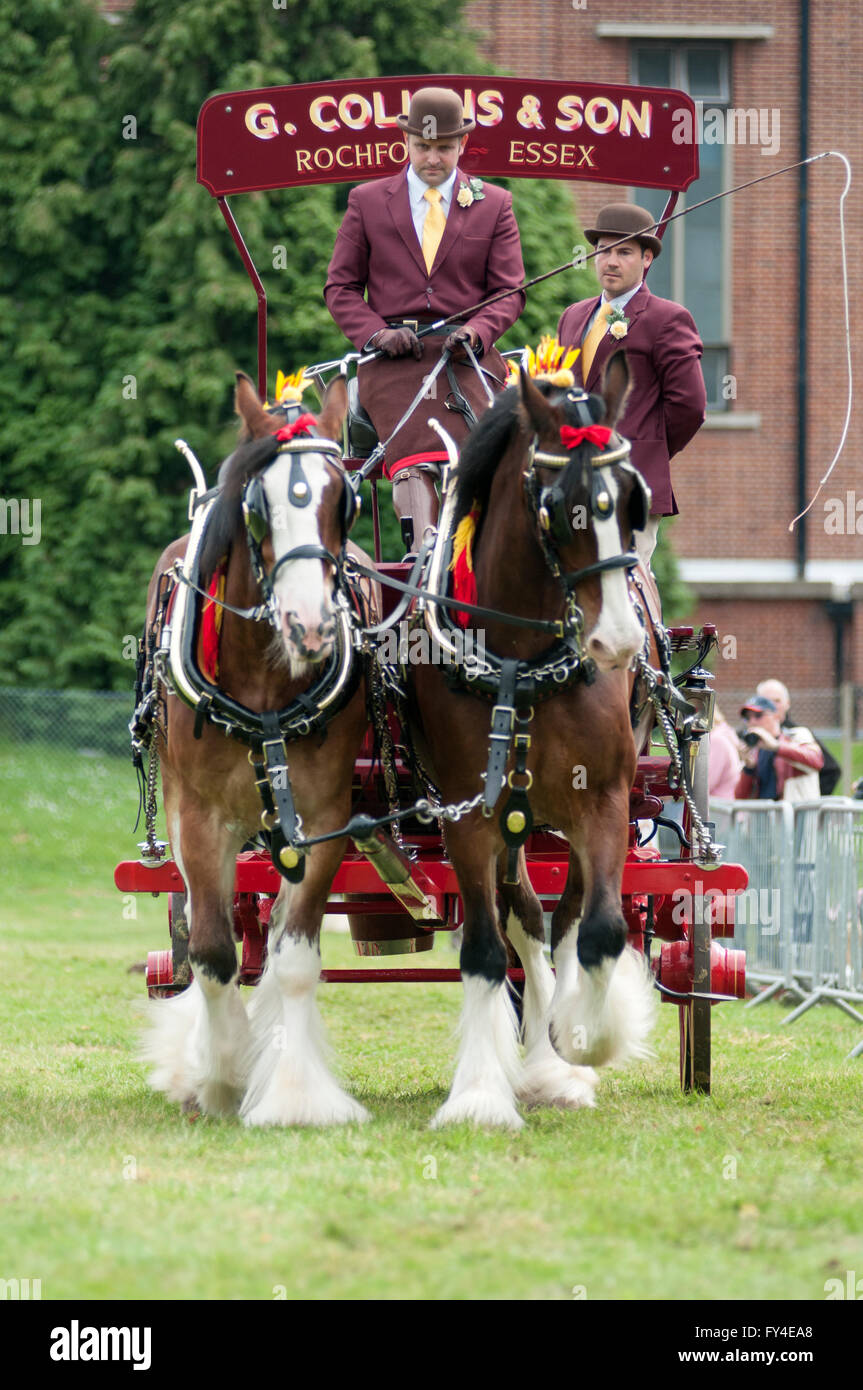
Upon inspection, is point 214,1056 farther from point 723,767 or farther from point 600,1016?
point 723,767

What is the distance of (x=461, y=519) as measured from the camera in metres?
5.87

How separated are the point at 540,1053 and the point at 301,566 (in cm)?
219

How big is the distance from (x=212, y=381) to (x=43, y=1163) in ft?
45.8

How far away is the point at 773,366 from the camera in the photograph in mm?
22297

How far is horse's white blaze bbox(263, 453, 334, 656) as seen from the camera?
200 inches


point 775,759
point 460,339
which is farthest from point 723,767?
point 460,339

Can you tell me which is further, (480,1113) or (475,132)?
(475,132)

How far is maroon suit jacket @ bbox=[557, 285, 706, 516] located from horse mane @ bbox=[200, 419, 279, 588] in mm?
1646

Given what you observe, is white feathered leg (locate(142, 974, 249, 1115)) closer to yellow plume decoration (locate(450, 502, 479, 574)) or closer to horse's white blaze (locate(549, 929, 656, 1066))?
horse's white blaze (locate(549, 929, 656, 1066))

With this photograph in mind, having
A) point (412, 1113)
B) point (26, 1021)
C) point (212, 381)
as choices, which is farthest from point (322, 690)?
point (212, 381)

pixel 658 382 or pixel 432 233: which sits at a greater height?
pixel 432 233

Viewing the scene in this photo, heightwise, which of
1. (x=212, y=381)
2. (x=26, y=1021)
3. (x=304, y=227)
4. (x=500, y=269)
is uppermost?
(x=304, y=227)
